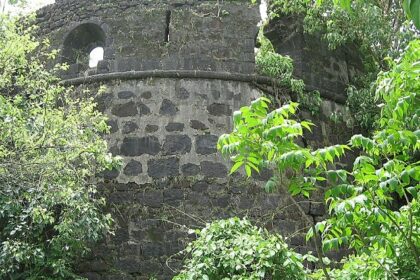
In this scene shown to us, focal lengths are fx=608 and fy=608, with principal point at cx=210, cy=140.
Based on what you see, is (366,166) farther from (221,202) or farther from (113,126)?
(113,126)

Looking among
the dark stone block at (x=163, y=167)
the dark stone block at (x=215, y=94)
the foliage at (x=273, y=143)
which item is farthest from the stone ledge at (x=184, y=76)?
the foliage at (x=273, y=143)

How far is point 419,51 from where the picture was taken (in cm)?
436

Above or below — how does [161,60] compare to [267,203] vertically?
above

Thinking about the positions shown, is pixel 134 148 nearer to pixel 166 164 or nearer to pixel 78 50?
pixel 166 164

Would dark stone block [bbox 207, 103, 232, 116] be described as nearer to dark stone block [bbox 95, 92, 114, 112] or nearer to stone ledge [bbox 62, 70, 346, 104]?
stone ledge [bbox 62, 70, 346, 104]

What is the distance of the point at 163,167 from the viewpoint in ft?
23.5

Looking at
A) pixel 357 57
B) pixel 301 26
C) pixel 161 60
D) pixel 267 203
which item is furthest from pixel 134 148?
pixel 357 57

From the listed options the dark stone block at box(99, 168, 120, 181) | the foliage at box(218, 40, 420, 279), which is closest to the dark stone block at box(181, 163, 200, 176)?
the dark stone block at box(99, 168, 120, 181)

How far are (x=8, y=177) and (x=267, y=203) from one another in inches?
116

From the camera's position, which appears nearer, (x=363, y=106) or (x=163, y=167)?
(x=163, y=167)

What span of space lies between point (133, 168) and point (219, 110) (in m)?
1.26

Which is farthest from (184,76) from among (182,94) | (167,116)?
(167,116)

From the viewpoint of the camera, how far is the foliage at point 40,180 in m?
5.86

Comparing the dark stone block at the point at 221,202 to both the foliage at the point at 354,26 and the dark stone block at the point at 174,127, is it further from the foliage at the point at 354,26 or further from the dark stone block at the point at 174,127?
the foliage at the point at 354,26
